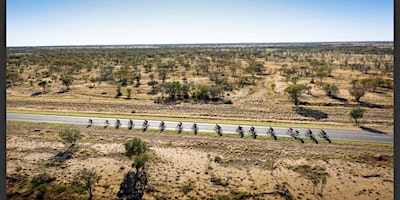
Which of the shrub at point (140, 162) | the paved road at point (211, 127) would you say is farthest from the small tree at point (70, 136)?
the shrub at point (140, 162)

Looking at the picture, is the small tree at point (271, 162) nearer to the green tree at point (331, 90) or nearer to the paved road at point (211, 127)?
the paved road at point (211, 127)

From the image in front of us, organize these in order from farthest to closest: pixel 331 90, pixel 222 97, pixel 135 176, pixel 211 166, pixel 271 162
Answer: pixel 222 97 → pixel 331 90 → pixel 271 162 → pixel 211 166 → pixel 135 176

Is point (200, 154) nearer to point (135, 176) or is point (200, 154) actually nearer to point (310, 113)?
point (135, 176)

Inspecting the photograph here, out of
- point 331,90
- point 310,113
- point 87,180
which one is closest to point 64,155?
point 87,180

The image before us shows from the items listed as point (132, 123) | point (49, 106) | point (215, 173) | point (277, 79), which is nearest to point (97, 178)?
point (215, 173)

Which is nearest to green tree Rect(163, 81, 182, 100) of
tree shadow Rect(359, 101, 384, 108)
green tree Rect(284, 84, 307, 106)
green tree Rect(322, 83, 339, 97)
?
green tree Rect(284, 84, 307, 106)

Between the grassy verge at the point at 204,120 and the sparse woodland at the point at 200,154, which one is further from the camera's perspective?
the grassy verge at the point at 204,120

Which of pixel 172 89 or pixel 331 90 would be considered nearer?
pixel 331 90

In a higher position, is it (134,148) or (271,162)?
(134,148)
